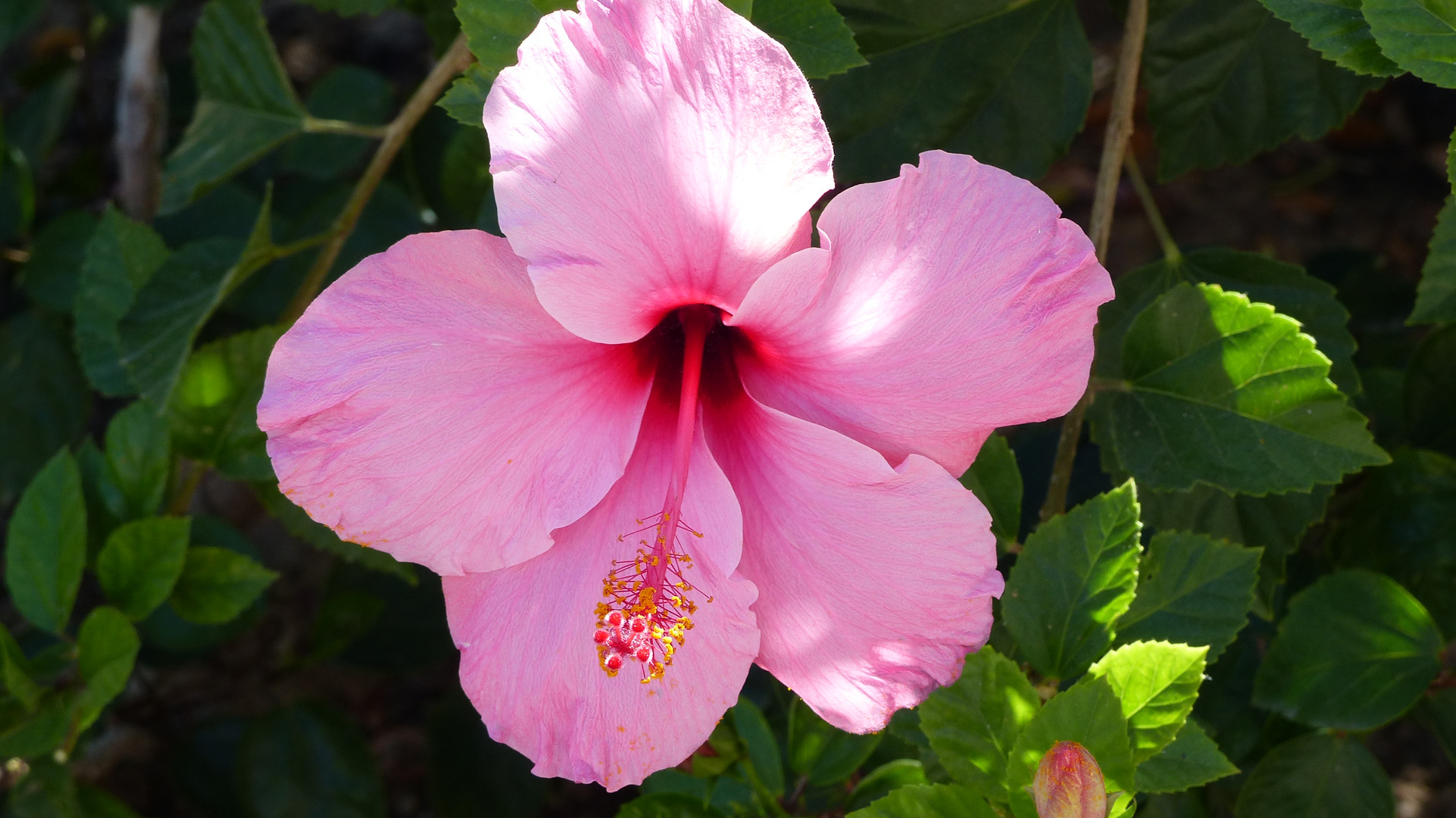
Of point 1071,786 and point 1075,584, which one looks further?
point 1075,584

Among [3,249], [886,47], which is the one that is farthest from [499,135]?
[3,249]

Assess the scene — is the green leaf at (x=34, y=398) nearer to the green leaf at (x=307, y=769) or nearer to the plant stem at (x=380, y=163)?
the green leaf at (x=307, y=769)

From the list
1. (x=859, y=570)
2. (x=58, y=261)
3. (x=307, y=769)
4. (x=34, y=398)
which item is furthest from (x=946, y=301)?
(x=34, y=398)

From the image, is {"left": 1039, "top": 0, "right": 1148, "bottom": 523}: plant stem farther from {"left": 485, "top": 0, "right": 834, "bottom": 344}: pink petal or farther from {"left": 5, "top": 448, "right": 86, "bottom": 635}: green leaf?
{"left": 5, "top": 448, "right": 86, "bottom": 635}: green leaf

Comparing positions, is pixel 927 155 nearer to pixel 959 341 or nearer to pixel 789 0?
pixel 959 341

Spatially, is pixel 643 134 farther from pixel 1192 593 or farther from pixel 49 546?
pixel 49 546

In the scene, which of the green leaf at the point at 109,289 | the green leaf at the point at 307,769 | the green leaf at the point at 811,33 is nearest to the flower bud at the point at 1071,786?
the green leaf at the point at 811,33

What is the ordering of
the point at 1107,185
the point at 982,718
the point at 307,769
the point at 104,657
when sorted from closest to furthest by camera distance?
the point at 982,718, the point at 1107,185, the point at 104,657, the point at 307,769
